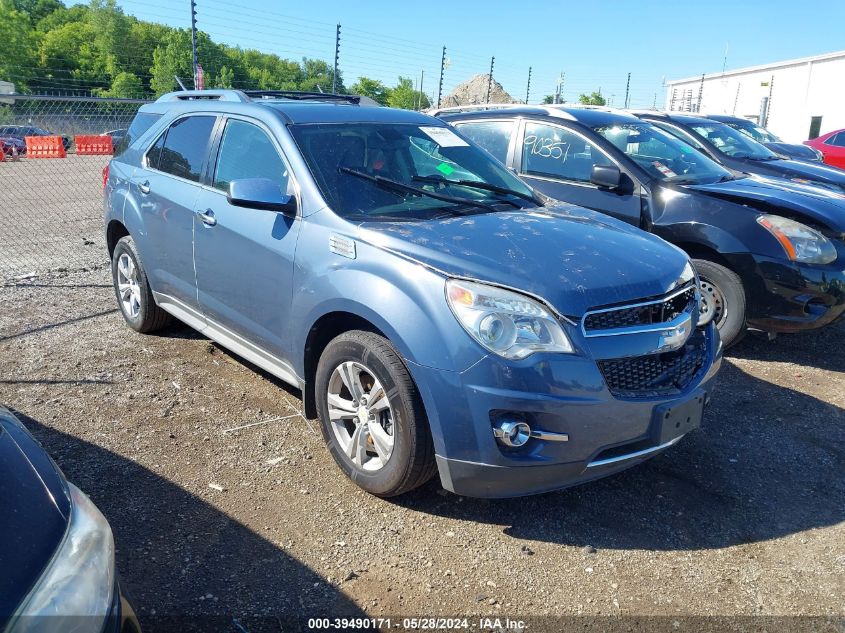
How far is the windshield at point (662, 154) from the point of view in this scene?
19.5 ft

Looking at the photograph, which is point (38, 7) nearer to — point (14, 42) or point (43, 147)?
point (14, 42)

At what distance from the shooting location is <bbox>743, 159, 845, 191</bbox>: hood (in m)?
8.14

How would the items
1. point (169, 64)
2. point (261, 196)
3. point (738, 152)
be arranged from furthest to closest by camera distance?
point (169, 64), point (738, 152), point (261, 196)

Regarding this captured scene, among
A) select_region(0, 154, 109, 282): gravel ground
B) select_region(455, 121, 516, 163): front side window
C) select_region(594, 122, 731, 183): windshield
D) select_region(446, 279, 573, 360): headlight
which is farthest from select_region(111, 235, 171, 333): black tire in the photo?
select_region(594, 122, 731, 183): windshield

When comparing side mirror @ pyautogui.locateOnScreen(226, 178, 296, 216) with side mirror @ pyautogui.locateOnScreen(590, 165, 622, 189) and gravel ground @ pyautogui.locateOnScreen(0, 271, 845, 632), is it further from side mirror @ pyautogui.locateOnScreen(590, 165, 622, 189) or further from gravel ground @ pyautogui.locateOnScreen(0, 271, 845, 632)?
side mirror @ pyautogui.locateOnScreen(590, 165, 622, 189)

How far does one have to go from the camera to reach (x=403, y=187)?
3.82 m

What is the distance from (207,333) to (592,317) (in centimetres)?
261

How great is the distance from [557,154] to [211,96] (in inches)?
118

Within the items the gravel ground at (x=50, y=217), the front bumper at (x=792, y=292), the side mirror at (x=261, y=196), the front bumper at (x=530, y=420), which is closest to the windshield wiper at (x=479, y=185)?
the side mirror at (x=261, y=196)

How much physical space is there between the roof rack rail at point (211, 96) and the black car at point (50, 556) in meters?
3.10

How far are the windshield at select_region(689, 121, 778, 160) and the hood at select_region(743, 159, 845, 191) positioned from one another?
0.93ft

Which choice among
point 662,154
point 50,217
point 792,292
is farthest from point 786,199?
point 50,217

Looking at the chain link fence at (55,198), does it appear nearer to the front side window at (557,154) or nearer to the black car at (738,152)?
the front side window at (557,154)

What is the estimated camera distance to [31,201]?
14719 millimetres
